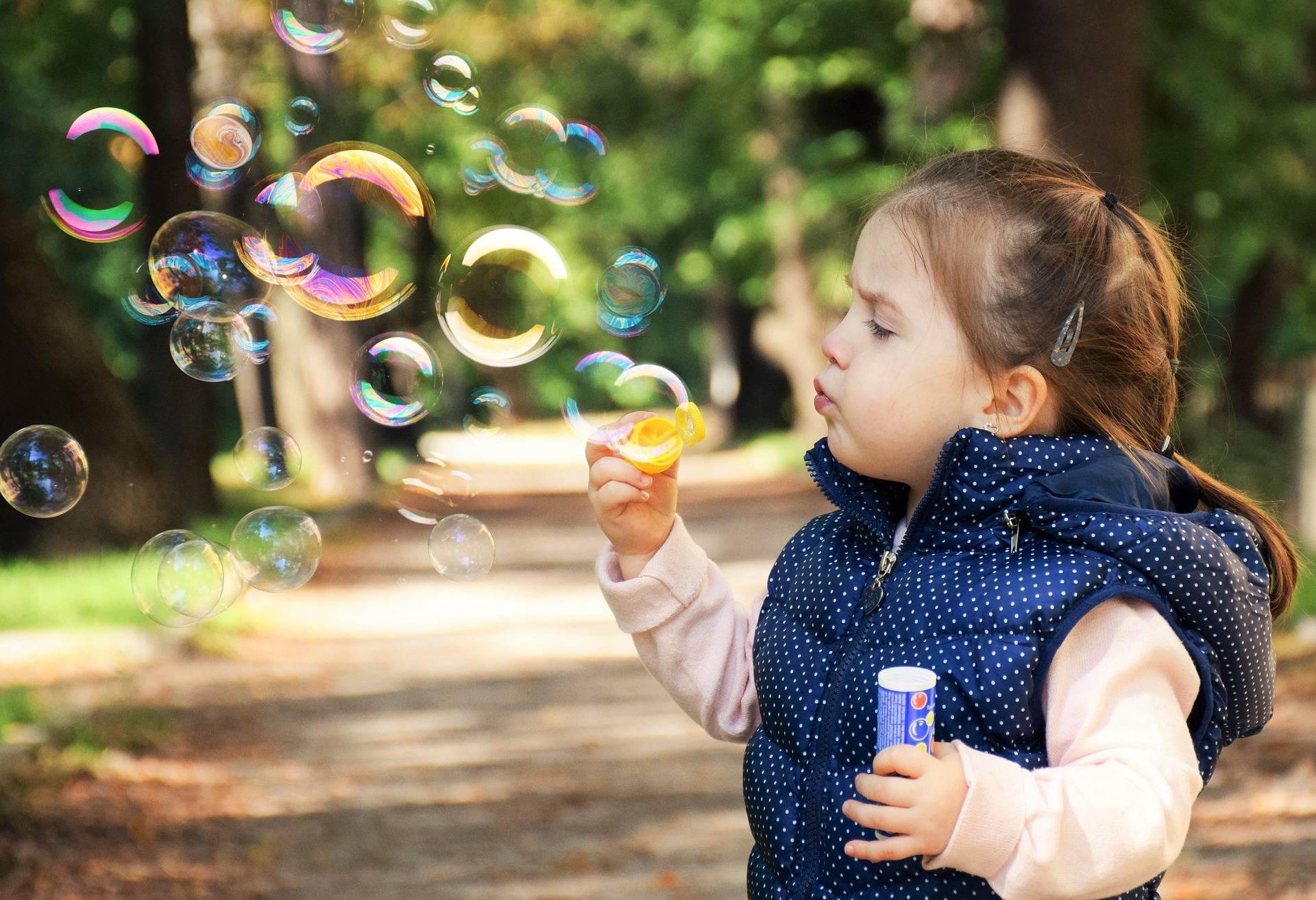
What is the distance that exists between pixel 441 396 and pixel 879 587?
1.73 m

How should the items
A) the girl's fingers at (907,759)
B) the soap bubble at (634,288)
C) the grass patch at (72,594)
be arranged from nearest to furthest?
the girl's fingers at (907,759), the soap bubble at (634,288), the grass patch at (72,594)

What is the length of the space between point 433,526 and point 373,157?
0.90 m

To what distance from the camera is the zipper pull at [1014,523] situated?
1894 mm

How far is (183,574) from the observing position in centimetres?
352

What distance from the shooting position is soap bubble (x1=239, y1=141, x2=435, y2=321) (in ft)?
11.5

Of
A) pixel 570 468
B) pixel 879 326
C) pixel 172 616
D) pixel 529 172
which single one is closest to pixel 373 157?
pixel 529 172

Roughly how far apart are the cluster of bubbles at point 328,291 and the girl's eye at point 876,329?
3.72 feet

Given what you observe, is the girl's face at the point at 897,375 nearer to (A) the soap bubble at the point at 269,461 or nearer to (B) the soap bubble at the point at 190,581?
(A) the soap bubble at the point at 269,461

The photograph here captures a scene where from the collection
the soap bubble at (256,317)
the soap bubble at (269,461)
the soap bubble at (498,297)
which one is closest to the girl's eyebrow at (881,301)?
the soap bubble at (498,297)

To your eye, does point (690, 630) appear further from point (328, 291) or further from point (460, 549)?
point (328, 291)

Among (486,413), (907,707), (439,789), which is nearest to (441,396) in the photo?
(486,413)

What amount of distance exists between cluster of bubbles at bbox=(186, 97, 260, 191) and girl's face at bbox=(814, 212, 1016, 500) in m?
2.38

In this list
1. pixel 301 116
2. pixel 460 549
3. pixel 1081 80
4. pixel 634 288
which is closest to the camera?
pixel 634 288

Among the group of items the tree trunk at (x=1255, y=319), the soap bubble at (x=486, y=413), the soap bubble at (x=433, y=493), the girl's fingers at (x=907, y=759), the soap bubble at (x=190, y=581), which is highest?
the girl's fingers at (x=907, y=759)
